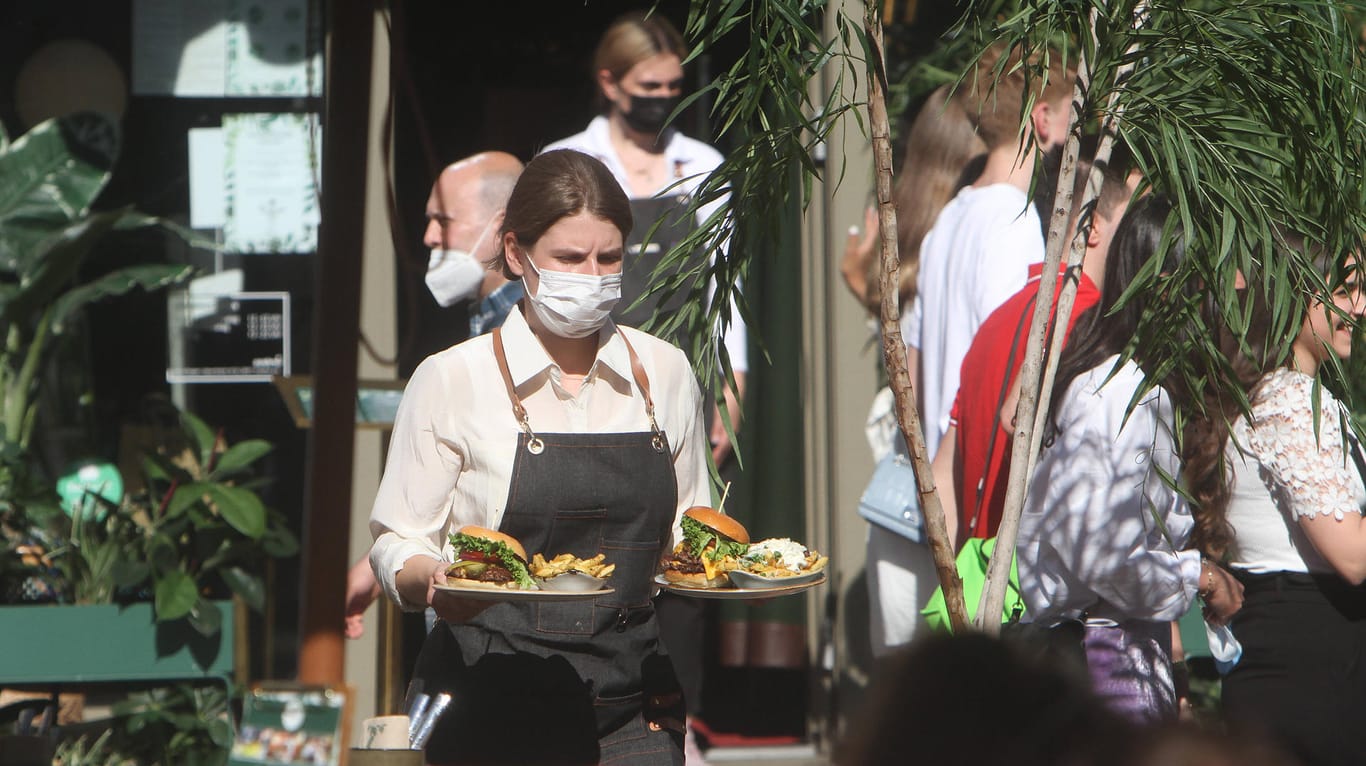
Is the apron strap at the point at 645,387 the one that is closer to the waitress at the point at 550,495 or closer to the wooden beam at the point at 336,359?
the waitress at the point at 550,495

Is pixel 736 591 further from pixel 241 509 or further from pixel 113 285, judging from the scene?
pixel 113 285

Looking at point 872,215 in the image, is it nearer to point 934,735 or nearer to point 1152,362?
point 1152,362

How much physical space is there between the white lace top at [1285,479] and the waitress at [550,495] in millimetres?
1255

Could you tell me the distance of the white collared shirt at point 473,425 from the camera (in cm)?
251

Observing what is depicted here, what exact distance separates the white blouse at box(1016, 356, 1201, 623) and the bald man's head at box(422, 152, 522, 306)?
5.69ft

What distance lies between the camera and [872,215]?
5066mm

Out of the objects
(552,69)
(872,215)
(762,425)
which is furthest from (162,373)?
(872,215)

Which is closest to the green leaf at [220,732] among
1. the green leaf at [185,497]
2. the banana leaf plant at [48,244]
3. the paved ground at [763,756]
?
the green leaf at [185,497]

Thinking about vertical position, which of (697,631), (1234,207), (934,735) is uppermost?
(1234,207)

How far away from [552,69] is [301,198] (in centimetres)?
99

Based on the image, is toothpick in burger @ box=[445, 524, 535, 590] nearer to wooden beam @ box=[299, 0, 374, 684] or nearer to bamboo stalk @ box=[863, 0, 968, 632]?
wooden beam @ box=[299, 0, 374, 684]

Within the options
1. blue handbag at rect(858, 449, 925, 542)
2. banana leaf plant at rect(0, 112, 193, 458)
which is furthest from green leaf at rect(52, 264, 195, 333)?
blue handbag at rect(858, 449, 925, 542)

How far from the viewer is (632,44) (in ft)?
15.2

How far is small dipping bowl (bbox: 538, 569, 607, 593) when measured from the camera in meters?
2.28
